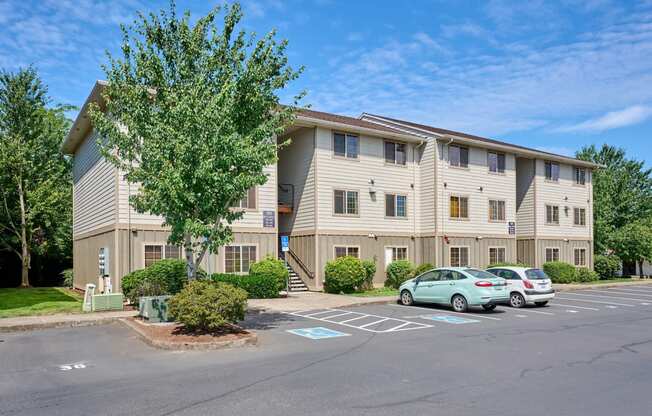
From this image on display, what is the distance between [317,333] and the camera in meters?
14.7

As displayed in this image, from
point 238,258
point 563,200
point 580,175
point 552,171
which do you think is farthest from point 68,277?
point 580,175

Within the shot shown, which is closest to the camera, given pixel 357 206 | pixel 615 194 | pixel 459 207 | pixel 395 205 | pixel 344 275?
pixel 344 275

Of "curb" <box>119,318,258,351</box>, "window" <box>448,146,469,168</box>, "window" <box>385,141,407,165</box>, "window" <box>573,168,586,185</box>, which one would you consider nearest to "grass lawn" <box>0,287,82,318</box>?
"curb" <box>119,318,258,351</box>

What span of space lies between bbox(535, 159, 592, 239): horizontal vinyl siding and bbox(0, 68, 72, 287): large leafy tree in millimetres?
29896

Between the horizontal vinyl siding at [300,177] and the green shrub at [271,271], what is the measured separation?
4.02 meters

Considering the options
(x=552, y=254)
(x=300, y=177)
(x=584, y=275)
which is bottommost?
(x=584, y=275)

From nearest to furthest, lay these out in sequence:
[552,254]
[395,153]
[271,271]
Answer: [271,271] → [395,153] → [552,254]

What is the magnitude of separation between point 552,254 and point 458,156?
1066 centimetres

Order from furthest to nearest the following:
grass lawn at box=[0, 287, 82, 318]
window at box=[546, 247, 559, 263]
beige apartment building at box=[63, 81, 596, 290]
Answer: window at box=[546, 247, 559, 263] → beige apartment building at box=[63, 81, 596, 290] → grass lawn at box=[0, 287, 82, 318]

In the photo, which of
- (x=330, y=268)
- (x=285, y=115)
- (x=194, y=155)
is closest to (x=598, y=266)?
(x=330, y=268)

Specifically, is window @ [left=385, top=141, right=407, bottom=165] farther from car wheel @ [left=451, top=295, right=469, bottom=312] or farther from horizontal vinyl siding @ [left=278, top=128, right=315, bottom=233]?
car wheel @ [left=451, top=295, right=469, bottom=312]

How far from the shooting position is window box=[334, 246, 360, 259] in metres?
28.6

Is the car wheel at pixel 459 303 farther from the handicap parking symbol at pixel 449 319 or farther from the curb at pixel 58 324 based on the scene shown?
the curb at pixel 58 324

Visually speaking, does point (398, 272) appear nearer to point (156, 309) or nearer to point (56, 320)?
point (156, 309)
